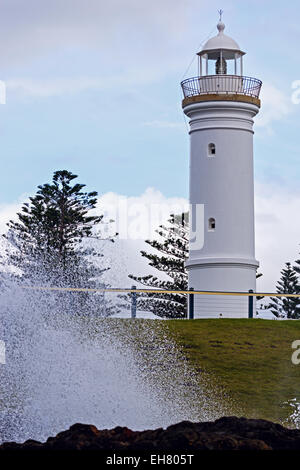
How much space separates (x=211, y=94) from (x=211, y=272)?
4851 mm

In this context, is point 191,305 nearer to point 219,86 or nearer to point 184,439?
point 219,86

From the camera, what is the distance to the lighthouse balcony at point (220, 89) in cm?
2834

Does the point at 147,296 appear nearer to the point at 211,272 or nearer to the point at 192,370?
the point at 211,272

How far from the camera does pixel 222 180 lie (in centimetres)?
2814

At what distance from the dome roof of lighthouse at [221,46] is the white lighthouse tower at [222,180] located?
0.90m

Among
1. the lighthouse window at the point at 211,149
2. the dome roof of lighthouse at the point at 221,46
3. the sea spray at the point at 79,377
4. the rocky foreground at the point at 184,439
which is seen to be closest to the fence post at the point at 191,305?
the lighthouse window at the point at 211,149

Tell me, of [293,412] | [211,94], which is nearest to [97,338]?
[293,412]

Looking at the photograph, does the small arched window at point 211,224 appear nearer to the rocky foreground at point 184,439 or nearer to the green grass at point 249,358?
the green grass at point 249,358

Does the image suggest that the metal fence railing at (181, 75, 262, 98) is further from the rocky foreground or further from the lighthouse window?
the rocky foreground

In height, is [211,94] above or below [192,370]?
above

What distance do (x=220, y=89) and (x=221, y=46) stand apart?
142cm

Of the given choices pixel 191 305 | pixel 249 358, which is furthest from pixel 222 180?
pixel 249 358

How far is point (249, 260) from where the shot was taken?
28.2 meters
